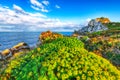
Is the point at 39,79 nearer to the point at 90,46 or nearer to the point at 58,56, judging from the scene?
the point at 58,56

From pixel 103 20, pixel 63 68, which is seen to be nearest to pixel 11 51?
pixel 63 68

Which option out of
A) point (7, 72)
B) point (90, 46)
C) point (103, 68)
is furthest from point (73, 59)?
point (90, 46)

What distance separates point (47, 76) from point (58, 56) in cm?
107

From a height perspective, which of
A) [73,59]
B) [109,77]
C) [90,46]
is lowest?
[90,46]

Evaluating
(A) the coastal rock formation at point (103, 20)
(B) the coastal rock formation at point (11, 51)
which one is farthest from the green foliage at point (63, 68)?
(A) the coastal rock formation at point (103, 20)

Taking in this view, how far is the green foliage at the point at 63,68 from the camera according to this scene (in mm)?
8344

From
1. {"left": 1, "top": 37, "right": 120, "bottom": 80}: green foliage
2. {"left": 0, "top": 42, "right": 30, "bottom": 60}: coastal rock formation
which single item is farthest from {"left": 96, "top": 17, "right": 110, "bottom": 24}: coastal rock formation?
{"left": 1, "top": 37, "right": 120, "bottom": 80}: green foliage

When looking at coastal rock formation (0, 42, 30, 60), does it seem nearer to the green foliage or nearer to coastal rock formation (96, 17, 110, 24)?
the green foliage

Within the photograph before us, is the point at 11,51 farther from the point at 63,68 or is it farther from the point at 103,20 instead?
the point at 103,20

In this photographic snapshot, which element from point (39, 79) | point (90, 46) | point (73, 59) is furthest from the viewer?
point (90, 46)

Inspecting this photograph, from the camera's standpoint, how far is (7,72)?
9.49 m

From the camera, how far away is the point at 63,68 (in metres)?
8.51

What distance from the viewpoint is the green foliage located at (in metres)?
8.34

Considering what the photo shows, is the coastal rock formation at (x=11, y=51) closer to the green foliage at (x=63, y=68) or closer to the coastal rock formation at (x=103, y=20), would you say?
the green foliage at (x=63, y=68)
